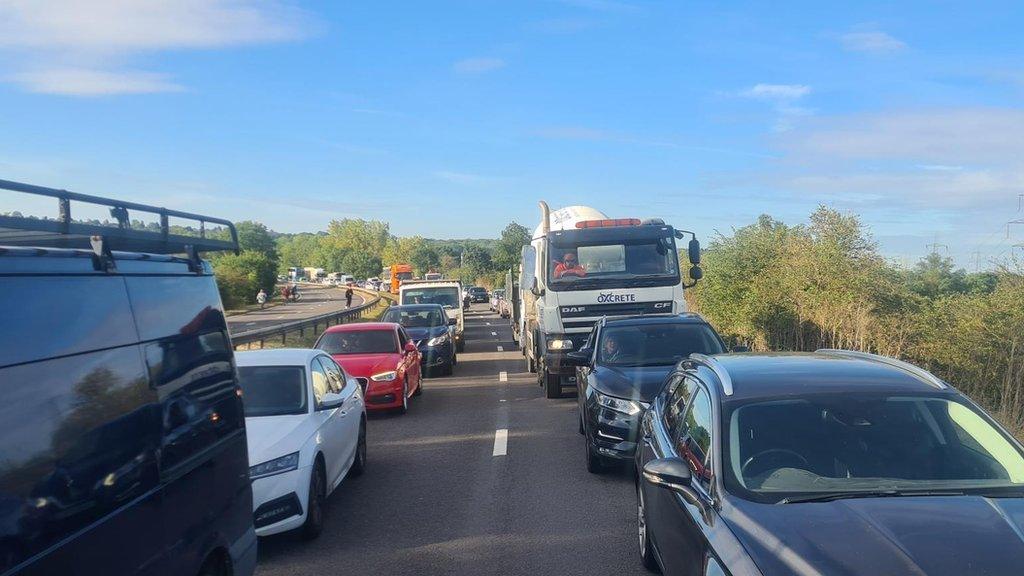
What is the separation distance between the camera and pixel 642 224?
16.5 metres

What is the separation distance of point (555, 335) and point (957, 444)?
457 inches

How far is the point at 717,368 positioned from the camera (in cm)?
529

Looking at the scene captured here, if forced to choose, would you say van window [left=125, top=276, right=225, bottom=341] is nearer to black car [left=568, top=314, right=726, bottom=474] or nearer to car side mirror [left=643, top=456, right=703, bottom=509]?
car side mirror [left=643, top=456, right=703, bottom=509]

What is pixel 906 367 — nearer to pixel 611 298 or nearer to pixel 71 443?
pixel 71 443

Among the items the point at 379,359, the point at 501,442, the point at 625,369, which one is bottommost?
the point at 501,442

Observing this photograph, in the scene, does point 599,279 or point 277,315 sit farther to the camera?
point 277,315

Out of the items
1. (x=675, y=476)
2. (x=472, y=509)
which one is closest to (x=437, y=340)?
(x=472, y=509)

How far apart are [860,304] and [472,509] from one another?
12574 mm

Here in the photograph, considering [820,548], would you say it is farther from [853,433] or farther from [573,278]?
[573,278]

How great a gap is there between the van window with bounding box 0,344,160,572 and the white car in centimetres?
326

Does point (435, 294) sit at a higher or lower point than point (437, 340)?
higher

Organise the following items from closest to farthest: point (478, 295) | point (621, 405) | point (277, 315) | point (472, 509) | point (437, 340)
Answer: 1. point (472, 509)
2. point (621, 405)
3. point (437, 340)
4. point (277, 315)
5. point (478, 295)

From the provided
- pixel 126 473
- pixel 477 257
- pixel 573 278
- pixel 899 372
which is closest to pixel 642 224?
pixel 573 278

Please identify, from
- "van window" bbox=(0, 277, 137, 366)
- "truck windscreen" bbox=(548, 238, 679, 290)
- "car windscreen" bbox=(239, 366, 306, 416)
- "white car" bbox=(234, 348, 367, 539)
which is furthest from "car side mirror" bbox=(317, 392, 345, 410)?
"truck windscreen" bbox=(548, 238, 679, 290)
